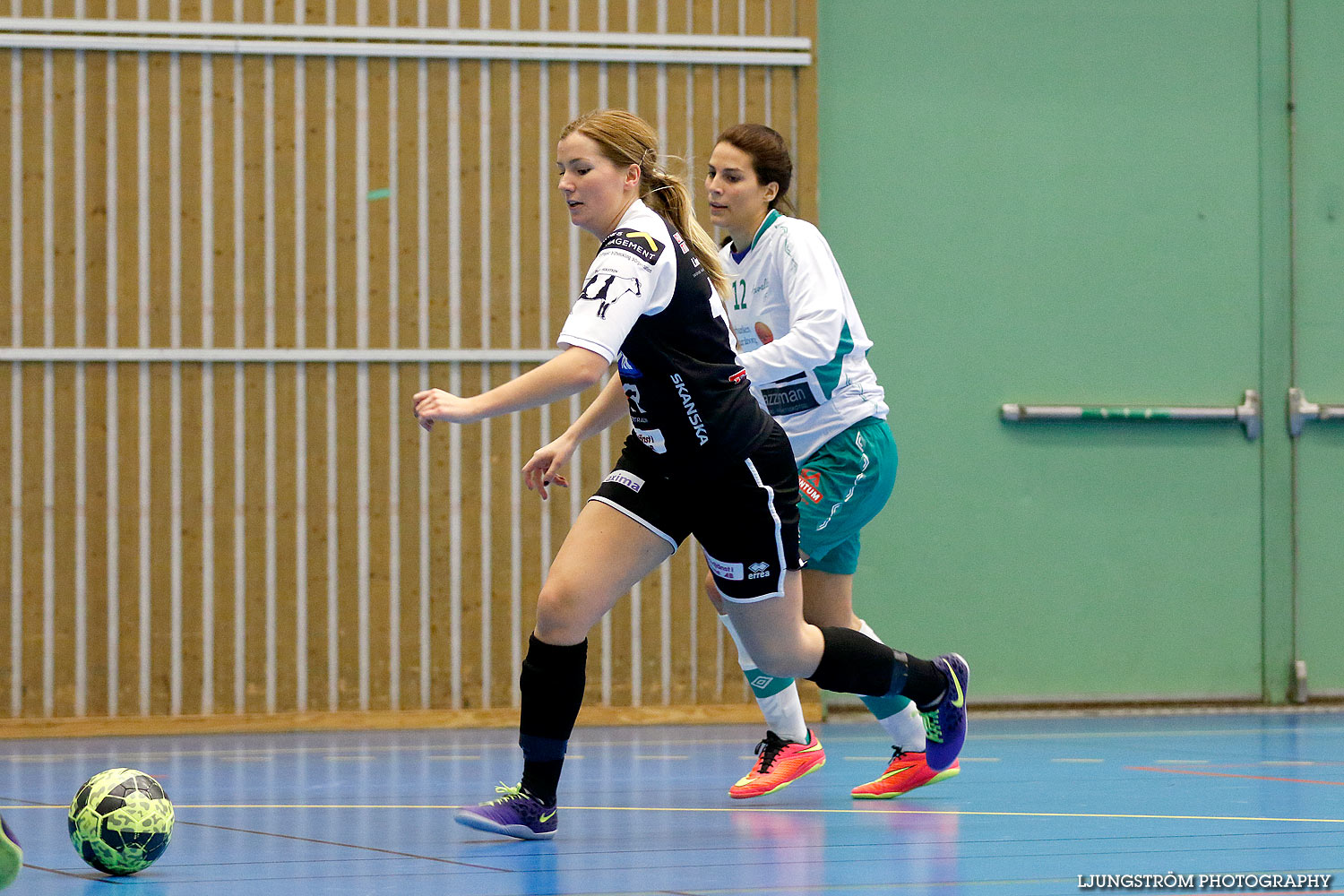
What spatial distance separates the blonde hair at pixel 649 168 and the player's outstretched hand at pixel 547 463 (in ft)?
1.75

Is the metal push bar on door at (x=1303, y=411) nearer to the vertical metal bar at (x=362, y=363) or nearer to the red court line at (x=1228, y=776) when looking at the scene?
the red court line at (x=1228, y=776)

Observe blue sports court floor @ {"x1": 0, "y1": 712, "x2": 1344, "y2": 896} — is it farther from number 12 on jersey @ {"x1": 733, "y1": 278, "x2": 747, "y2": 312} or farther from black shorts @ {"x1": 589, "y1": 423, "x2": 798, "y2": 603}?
number 12 on jersey @ {"x1": 733, "y1": 278, "x2": 747, "y2": 312}

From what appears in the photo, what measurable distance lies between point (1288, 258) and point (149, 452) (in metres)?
6.22

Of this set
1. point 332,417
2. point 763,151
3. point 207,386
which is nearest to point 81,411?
point 207,386

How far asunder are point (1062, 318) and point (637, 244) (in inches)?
213

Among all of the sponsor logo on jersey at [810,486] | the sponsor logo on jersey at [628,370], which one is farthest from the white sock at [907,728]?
the sponsor logo on jersey at [628,370]

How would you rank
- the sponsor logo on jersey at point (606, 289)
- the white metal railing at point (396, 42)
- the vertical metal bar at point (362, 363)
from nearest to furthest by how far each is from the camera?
the sponsor logo on jersey at point (606, 289), the white metal railing at point (396, 42), the vertical metal bar at point (362, 363)

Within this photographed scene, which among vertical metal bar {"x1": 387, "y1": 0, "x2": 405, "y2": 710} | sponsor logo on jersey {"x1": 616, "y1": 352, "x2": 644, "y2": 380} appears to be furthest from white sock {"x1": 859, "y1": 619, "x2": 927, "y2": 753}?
vertical metal bar {"x1": 387, "y1": 0, "x2": 405, "y2": 710}

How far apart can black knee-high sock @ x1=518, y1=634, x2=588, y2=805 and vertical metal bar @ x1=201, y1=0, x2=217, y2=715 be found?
4.46m

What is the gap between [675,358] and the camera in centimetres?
345

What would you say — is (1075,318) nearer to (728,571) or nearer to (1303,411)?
(1303,411)

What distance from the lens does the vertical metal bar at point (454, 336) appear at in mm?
7711

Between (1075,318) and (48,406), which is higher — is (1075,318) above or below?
above

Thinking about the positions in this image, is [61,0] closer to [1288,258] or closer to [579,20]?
[579,20]
